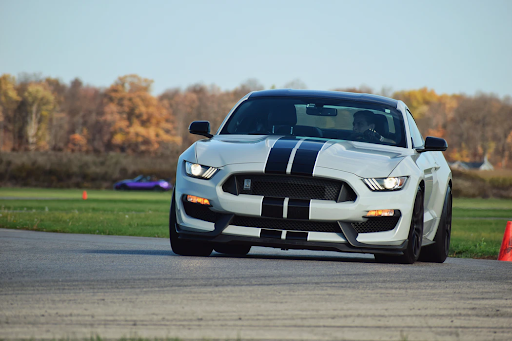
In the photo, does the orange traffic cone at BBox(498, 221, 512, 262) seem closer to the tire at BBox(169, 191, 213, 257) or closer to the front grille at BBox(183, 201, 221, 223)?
the tire at BBox(169, 191, 213, 257)

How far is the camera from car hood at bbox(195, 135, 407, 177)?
7574mm

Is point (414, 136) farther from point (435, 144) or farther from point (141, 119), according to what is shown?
point (141, 119)

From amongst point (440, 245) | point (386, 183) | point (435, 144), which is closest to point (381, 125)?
point (435, 144)

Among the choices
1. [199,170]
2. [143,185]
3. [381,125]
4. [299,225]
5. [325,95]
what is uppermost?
[325,95]

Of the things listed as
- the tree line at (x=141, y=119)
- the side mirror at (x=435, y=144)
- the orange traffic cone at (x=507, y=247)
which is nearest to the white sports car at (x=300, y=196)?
the side mirror at (x=435, y=144)

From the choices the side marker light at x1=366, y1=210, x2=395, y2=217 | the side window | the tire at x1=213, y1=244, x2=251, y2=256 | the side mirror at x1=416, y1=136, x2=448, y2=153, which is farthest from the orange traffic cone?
the side marker light at x1=366, y1=210, x2=395, y2=217

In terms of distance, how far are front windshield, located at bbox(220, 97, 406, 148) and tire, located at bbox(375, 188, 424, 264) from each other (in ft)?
2.79

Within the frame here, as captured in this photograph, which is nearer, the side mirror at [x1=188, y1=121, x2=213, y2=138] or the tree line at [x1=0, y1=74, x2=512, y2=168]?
the side mirror at [x1=188, y1=121, x2=213, y2=138]

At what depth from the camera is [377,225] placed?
765 centimetres

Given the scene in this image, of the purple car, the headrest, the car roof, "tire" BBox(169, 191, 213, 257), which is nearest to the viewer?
"tire" BBox(169, 191, 213, 257)

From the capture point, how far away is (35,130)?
13850 centimetres

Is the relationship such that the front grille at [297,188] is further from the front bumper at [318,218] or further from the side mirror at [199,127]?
the side mirror at [199,127]

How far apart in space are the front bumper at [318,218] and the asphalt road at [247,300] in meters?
0.22

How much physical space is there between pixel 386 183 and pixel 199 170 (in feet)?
5.65
